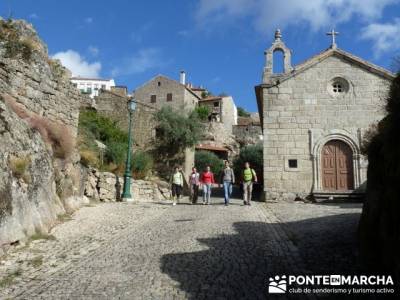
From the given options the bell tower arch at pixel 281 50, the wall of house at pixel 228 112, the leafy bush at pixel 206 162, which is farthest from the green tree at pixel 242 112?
the bell tower arch at pixel 281 50

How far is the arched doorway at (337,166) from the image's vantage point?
640 inches

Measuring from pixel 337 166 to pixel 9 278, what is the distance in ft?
46.3

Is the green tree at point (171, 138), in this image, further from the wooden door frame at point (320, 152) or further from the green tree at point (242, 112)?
the green tree at point (242, 112)

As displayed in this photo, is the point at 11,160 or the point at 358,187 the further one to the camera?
the point at 358,187

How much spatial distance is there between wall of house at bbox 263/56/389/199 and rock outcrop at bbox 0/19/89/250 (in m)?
8.22

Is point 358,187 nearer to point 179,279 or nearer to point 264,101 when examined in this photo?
point 264,101

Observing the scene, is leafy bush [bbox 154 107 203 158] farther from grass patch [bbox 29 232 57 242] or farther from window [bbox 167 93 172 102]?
window [bbox 167 93 172 102]

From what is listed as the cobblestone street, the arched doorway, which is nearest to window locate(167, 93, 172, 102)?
the arched doorway

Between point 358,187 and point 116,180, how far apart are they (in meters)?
9.90

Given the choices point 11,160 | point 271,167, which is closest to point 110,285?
point 11,160

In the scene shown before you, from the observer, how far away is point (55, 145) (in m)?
10.7

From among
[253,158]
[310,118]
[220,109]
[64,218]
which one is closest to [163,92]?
[220,109]

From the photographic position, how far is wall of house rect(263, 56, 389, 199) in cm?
1633

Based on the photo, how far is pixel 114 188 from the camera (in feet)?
49.1
